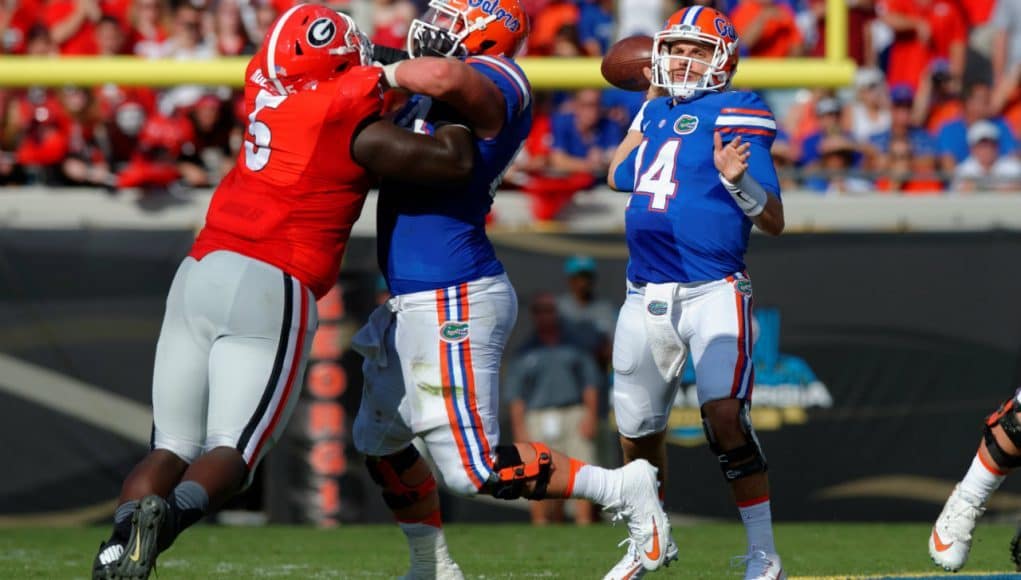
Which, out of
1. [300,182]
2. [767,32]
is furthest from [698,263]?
[767,32]

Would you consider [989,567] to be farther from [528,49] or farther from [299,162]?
[528,49]

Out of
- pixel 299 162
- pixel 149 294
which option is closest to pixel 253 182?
pixel 299 162

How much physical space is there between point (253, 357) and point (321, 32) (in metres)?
1.00

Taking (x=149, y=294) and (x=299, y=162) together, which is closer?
(x=299, y=162)

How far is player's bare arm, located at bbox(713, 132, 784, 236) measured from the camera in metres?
5.04

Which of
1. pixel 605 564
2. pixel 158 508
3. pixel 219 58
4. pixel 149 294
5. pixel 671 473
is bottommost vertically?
pixel 671 473

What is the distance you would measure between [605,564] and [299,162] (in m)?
2.73

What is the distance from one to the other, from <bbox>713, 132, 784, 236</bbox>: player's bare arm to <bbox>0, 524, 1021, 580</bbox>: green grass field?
1.34 metres

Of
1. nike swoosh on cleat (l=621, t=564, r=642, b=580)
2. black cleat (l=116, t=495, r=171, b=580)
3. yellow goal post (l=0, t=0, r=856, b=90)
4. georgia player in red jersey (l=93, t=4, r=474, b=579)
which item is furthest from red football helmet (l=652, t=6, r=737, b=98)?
yellow goal post (l=0, t=0, r=856, b=90)

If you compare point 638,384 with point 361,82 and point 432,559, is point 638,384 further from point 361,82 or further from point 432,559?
point 361,82

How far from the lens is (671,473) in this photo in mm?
9477

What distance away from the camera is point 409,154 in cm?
462

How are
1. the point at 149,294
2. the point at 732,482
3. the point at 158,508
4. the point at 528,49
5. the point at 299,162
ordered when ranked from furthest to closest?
the point at 528,49
the point at 149,294
the point at 732,482
the point at 299,162
the point at 158,508

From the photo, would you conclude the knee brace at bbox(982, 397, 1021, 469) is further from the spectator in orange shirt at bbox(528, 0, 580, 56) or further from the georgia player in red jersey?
the spectator in orange shirt at bbox(528, 0, 580, 56)
